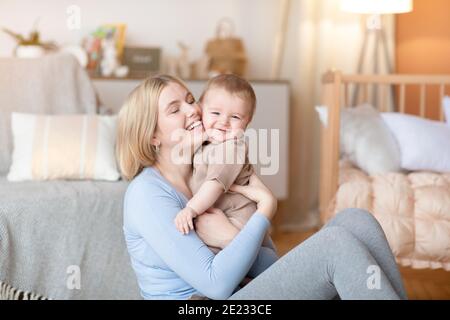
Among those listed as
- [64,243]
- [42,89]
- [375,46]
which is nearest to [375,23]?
[375,46]

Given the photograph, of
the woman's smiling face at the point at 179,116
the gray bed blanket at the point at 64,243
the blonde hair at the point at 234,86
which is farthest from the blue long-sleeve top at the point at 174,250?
the gray bed blanket at the point at 64,243

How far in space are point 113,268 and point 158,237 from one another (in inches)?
32.9

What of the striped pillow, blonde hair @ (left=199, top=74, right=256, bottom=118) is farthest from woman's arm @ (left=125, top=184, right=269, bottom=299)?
the striped pillow

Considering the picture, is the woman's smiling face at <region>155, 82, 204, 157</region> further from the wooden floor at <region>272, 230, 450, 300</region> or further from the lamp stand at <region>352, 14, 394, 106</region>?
the lamp stand at <region>352, 14, 394, 106</region>

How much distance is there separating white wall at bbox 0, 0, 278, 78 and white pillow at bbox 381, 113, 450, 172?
1.40 meters

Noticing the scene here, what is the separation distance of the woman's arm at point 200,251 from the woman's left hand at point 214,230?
0.05 m

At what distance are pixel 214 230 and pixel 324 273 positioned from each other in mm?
253

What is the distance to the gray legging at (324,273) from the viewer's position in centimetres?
137

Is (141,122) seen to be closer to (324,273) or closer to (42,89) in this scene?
(324,273)

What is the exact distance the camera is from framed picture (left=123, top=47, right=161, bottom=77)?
3.92 m

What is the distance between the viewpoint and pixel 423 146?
2979mm

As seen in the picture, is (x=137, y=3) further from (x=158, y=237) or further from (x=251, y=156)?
(x=158, y=237)

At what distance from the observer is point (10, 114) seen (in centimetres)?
277

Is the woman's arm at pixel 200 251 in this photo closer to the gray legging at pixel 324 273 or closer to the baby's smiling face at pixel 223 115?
the gray legging at pixel 324 273
